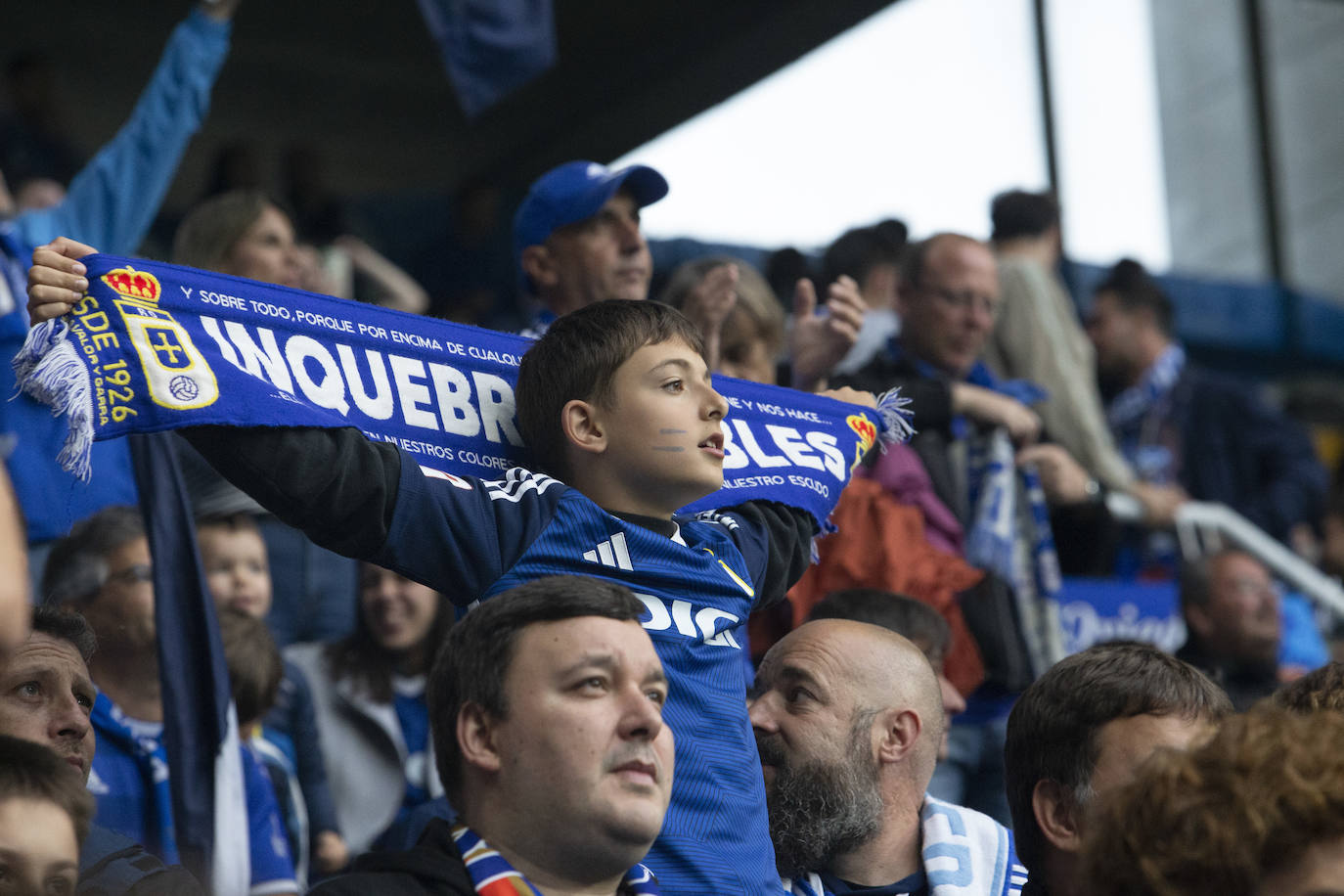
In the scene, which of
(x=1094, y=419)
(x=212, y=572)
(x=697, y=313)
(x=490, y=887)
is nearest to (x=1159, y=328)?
(x=1094, y=419)

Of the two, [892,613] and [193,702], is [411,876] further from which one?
[892,613]

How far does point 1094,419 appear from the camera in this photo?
601 cm

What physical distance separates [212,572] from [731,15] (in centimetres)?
777

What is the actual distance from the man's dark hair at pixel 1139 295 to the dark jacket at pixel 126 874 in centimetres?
591

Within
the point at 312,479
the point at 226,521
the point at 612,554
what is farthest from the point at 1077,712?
the point at 226,521

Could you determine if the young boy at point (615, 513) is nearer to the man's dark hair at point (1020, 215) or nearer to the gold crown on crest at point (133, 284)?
the gold crown on crest at point (133, 284)

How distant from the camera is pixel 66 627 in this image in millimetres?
2977

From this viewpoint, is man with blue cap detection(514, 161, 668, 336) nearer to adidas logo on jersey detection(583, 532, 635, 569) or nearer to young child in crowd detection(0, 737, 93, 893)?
adidas logo on jersey detection(583, 532, 635, 569)

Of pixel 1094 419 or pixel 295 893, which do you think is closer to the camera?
pixel 295 893

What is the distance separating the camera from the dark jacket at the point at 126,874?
2.46 metres

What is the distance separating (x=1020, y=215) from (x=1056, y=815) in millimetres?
3995

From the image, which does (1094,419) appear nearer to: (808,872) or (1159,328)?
(1159,328)

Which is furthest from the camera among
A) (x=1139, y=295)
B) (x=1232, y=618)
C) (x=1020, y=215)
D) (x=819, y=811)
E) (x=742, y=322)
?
(x=1139, y=295)

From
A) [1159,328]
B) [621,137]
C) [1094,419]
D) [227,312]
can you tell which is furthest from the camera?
[621,137]
